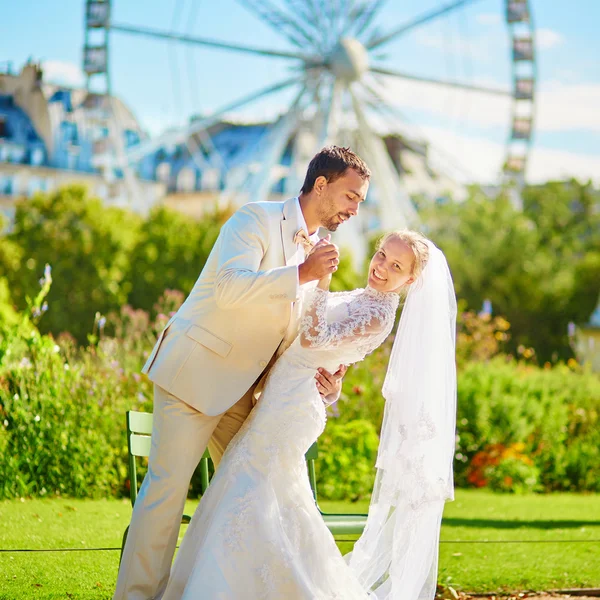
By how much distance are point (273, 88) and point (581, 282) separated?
1274 cm

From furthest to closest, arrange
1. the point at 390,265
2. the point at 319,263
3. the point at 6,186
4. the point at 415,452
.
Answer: the point at 6,186, the point at 415,452, the point at 390,265, the point at 319,263

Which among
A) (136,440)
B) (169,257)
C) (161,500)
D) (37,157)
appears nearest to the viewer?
(161,500)

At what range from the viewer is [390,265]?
4.34 m

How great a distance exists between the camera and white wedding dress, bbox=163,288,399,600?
12.7 feet

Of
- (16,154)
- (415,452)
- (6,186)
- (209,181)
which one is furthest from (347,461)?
(209,181)

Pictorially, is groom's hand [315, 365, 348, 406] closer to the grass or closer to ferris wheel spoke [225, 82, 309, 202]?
the grass


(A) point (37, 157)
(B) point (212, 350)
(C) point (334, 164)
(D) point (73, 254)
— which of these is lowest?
(D) point (73, 254)

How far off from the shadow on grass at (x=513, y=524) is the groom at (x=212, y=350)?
13.4ft

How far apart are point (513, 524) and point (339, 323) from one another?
441 cm

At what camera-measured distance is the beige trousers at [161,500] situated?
12.8 ft

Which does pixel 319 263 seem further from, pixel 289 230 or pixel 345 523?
pixel 345 523

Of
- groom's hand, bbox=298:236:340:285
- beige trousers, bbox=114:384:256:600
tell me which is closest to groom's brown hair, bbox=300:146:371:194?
groom's hand, bbox=298:236:340:285

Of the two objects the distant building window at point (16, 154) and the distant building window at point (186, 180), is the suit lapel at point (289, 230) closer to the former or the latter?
the distant building window at point (16, 154)

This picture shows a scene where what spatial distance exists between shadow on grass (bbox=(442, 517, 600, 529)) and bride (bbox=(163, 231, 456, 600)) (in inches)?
131
